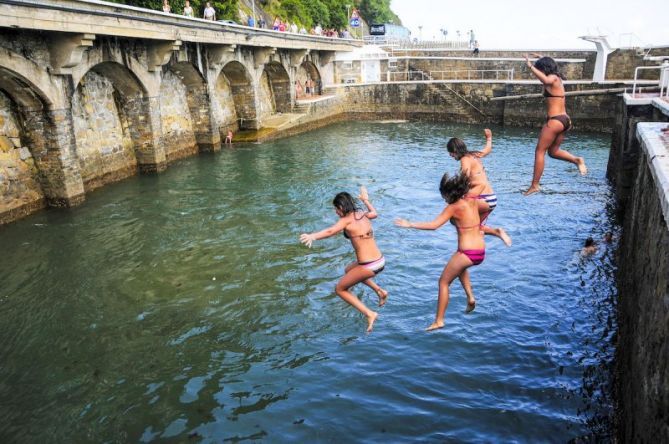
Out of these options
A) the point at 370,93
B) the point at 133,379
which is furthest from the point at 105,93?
the point at 370,93

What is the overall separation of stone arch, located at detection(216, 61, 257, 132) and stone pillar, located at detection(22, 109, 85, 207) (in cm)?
1416

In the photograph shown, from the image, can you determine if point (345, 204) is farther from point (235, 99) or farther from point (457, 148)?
point (235, 99)

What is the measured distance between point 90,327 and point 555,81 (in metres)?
9.33

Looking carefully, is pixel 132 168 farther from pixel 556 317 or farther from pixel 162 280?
pixel 556 317

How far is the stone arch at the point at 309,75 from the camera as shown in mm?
43250

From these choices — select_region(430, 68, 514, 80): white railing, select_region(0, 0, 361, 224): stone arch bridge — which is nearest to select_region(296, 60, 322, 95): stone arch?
Result: select_region(0, 0, 361, 224): stone arch bridge

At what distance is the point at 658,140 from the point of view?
9.27m

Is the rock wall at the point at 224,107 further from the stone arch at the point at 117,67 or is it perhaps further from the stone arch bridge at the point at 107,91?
the stone arch at the point at 117,67

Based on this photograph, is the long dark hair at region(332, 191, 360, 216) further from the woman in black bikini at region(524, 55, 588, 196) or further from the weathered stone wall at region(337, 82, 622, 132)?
the weathered stone wall at region(337, 82, 622, 132)

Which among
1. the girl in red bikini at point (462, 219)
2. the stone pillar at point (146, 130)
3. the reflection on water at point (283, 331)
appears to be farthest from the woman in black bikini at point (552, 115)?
the stone pillar at point (146, 130)

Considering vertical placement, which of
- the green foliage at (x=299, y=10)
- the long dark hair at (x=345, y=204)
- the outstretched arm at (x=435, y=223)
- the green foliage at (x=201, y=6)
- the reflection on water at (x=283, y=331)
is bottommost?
the reflection on water at (x=283, y=331)

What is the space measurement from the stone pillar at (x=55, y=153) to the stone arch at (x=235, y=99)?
1416 centimetres

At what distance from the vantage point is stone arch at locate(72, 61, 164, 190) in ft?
69.5

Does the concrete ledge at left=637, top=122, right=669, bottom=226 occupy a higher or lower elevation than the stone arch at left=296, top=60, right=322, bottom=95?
lower
